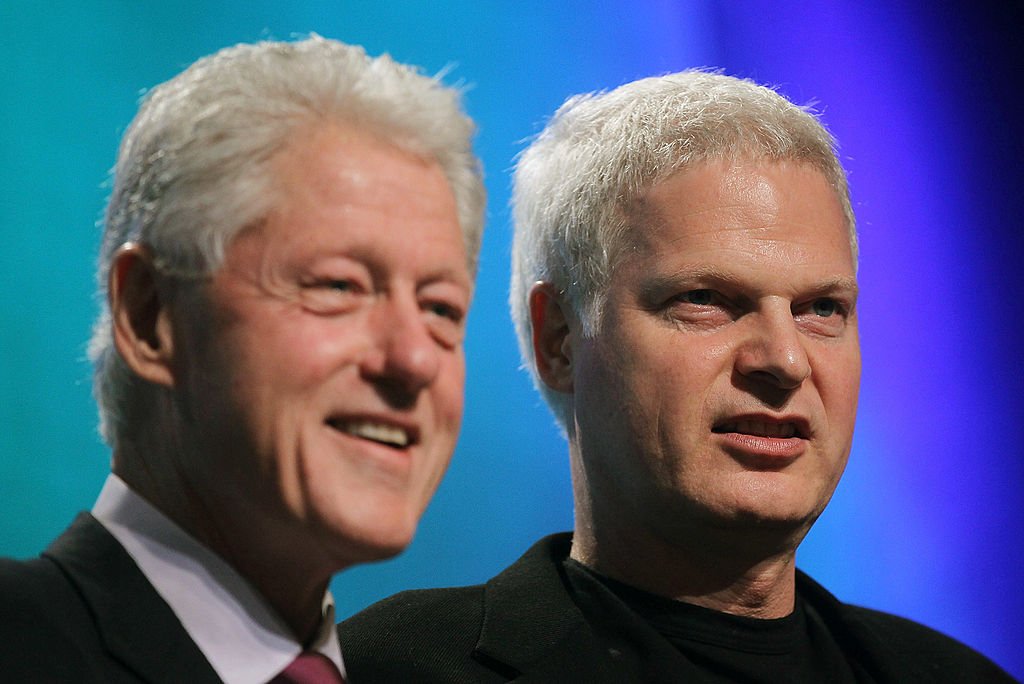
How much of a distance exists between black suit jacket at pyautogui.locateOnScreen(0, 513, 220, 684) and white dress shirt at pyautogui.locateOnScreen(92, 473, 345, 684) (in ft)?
0.06

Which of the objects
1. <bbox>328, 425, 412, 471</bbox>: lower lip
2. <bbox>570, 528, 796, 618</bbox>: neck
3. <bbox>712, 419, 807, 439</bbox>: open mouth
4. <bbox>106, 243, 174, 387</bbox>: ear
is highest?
<bbox>712, 419, 807, 439</bbox>: open mouth

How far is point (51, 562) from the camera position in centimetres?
130

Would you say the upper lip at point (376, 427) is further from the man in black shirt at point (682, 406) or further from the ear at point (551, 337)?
the ear at point (551, 337)

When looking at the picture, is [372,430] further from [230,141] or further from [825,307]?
[825,307]

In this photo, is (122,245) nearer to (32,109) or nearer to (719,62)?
(32,109)

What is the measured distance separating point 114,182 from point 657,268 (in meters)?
0.83

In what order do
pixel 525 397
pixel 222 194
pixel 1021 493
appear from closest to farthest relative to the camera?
pixel 222 194
pixel 525 397
pixel 1021 493

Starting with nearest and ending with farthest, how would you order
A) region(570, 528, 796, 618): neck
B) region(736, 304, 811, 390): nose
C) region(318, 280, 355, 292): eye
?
1. region(318, 280, 355, 292): eye
2. region(736, 304, 811, 390): nose
3. region(570, 528, 796, 618): neck

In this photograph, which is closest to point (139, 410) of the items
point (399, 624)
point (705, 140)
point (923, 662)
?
point (399, 624)

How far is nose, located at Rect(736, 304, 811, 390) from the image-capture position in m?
1.85

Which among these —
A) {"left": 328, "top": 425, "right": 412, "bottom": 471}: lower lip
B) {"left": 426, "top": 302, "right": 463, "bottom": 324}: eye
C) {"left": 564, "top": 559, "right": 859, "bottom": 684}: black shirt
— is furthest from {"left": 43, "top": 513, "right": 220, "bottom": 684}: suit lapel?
{"left": 564, "top": 559, "right": 859, "bottom": 684}: black shirt

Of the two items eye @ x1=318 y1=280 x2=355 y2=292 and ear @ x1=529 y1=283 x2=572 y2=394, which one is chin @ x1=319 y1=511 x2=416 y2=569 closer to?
eye @ x1=318 y1=280 x2=355 y2=292

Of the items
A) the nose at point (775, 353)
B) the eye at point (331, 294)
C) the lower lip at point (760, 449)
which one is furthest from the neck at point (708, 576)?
the eye at point (331, 294)

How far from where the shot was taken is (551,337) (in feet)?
6.93
